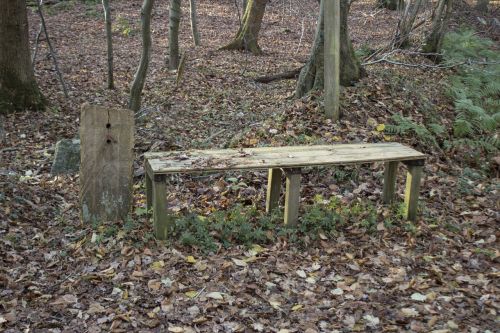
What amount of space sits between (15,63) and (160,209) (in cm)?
552

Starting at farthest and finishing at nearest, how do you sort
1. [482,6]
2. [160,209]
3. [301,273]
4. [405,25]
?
[482,6], [405,25], [160,209], [301,273]

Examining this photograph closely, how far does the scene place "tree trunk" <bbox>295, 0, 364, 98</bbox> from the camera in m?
8.17

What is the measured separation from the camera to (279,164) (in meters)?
5.04

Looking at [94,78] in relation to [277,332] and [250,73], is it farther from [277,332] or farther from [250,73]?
[277,332]

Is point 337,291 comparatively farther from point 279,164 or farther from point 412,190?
point 412,190

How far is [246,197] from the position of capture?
19.7ft

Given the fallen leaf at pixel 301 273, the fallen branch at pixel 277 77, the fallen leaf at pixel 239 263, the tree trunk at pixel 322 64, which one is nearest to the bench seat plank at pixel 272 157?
the fallen leaf at pixel 239 263

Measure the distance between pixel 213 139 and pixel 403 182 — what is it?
9.73 ft

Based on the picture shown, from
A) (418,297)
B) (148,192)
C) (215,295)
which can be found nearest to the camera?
(215,295)

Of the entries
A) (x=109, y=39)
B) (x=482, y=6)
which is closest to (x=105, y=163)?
(x=109, y=39)

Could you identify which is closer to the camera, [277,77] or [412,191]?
[412,191]

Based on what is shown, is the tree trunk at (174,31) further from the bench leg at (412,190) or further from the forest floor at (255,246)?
the bench leg at (412,190)

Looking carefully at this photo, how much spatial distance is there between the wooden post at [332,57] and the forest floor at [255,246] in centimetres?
24

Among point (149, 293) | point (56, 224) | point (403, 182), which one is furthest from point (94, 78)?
point (149, 293)
